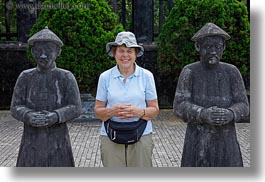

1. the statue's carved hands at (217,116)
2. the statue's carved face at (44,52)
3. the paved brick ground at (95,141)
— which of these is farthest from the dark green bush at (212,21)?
the statue's carved face at (44,52)

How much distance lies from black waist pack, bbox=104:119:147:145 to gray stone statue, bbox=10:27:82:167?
42 cm

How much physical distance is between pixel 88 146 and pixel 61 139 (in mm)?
3394

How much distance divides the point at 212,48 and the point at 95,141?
418 cm

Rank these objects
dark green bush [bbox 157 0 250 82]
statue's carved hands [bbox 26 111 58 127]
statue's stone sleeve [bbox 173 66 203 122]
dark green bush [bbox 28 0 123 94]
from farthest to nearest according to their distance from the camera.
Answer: dark green bush [bbox 157 0 250 82], dark green bush [bbox 28 0 123 94], statue's stone sleeve [bbox 173 66 203 122], statue's carved hands [bbox 26 111 58 127]

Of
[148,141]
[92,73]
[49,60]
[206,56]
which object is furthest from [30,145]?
[92,73]

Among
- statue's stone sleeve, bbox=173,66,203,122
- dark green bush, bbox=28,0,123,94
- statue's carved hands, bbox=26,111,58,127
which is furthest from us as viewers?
dark green bush, bbox=28,0,123,94

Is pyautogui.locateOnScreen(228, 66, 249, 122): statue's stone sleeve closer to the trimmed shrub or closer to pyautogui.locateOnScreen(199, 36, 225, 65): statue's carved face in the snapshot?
pyautogui.locateOnScreen(199, 36, 225, 65): statue's carved face

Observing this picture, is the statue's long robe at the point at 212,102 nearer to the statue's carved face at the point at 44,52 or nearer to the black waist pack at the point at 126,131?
the black waist pack at the point at 126,131

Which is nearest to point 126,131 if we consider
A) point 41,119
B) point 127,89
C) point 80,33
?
point 127,89

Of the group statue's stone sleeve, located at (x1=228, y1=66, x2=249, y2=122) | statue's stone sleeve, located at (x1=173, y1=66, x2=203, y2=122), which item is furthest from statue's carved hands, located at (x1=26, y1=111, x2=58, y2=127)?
statue's stone sleeve, located at (x1=228, y1=66, x2=249, y2=122)

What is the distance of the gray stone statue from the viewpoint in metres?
4.15

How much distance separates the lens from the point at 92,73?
9.83m

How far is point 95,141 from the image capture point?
26.2 feet

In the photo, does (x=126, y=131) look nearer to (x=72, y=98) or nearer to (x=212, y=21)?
(x=72, y=98)
